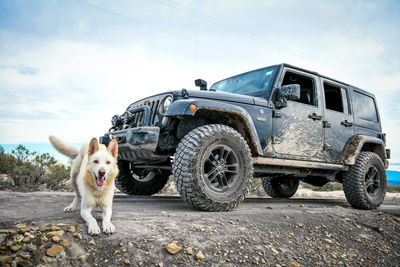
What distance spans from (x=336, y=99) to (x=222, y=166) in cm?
340

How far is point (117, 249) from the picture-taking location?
1886 mm

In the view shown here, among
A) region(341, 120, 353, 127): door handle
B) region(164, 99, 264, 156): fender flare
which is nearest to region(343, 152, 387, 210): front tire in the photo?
region(341, 120, 353, 127): door handle

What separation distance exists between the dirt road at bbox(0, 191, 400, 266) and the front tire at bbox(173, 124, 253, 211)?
1.02 feet

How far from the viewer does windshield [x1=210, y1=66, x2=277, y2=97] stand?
14.4ft

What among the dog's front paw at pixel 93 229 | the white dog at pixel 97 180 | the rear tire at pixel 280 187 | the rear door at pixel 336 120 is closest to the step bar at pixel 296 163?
the rear door at pixel 336 120

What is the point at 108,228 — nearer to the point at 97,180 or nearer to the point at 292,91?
the point at 97,180

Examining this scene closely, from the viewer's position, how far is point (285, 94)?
13.1 ft

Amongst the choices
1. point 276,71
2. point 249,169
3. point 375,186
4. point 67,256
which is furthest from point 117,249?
point 375,186

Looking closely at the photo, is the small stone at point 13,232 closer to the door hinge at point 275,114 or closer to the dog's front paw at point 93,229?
the dog's front paw at point 93,229

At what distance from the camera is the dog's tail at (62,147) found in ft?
10.0

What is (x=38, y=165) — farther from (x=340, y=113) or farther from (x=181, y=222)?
(x=340, y=113)

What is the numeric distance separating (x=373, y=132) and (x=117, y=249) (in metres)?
5.87

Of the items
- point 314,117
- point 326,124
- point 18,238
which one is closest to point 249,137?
point 314,117

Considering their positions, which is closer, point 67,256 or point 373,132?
point 67,256
